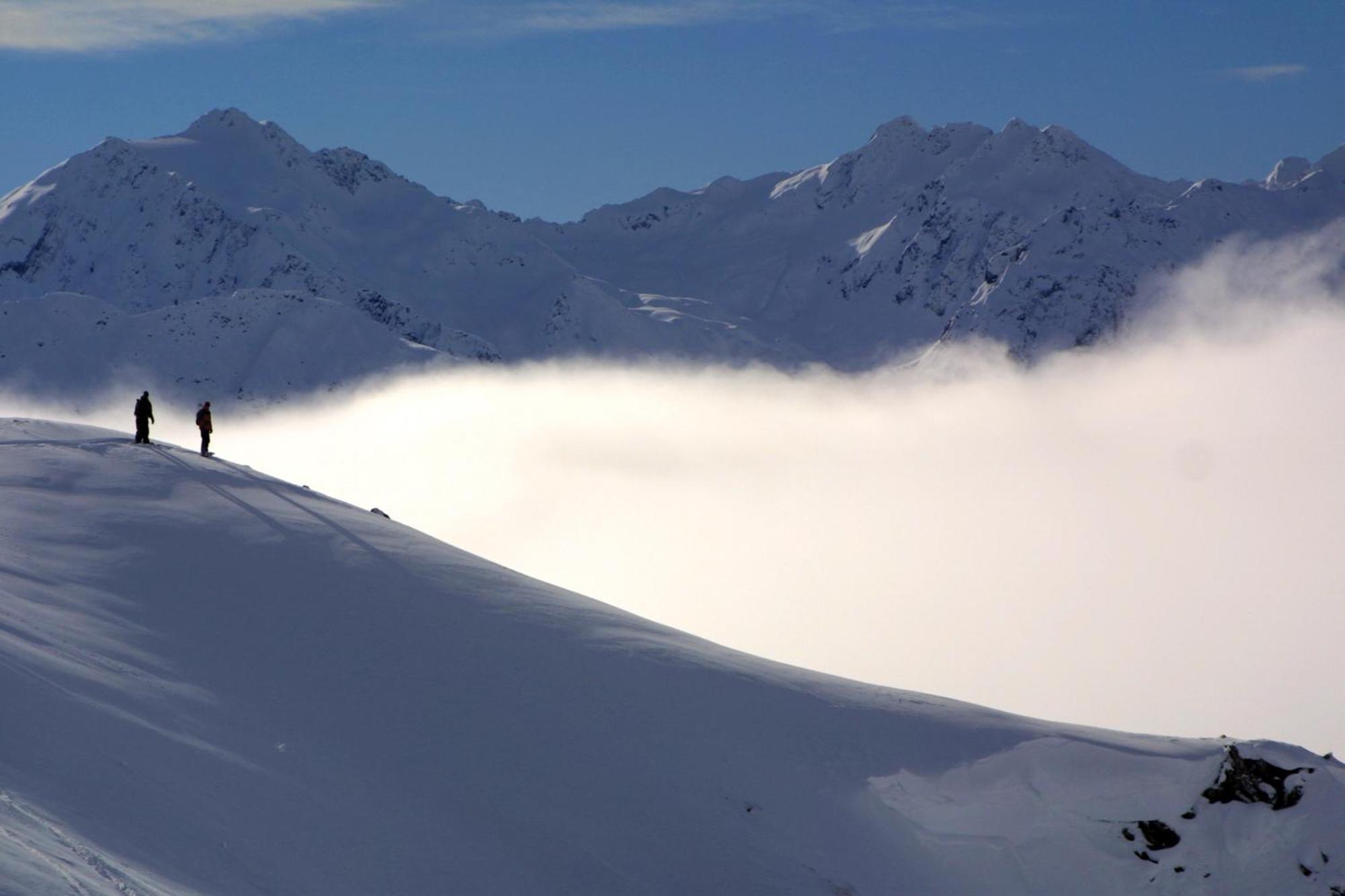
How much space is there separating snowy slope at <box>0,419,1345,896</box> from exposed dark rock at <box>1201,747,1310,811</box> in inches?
1.7

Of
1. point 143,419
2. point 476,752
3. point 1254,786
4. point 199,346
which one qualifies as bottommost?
point 476,752

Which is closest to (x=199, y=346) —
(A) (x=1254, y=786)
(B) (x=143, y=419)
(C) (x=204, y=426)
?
(C) (x=204, y=426)

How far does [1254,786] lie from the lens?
77.5 feet

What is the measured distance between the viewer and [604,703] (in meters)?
24.0

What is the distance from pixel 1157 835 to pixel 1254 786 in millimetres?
1856

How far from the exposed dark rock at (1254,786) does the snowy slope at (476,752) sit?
4 centimetres

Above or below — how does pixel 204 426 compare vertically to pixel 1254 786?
above

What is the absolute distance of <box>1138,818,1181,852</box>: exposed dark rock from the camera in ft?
76.3

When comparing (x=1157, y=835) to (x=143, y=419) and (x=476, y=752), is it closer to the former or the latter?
(x=476, y=752)

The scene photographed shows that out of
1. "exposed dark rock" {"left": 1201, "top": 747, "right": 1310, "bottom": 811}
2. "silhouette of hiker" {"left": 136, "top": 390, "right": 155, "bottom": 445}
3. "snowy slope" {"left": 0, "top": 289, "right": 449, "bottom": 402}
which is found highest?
"snowy slope" {"left": 0, "top": 289, "right": 449, "bottom": 402}

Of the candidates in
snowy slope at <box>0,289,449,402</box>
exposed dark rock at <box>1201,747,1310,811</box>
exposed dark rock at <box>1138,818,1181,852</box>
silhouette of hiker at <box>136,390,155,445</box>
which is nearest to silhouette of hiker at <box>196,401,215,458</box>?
silhouette of hiker at <box>136,390,155,445</box>

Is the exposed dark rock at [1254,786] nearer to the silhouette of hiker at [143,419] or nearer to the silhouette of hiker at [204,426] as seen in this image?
the silhouette of hiker at [204,426]

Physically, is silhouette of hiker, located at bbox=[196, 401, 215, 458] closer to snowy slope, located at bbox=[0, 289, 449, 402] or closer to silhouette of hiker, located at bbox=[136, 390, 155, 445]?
silhouette of hiker, located at bbox=[136, 390, 155, 445]

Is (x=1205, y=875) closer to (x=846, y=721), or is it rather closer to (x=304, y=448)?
(x=846, y=721)
